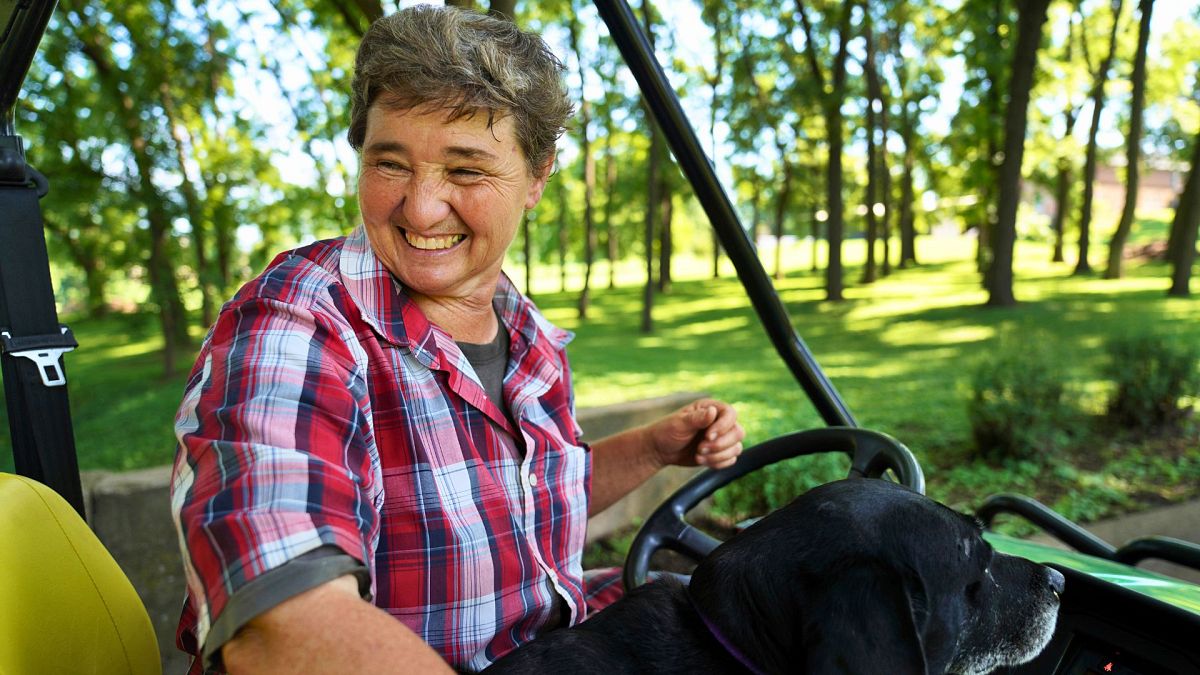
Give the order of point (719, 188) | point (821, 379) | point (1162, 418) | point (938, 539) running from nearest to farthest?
point (938, 539)
point (719, 188)
point (821, 379)
point (1162, 418)

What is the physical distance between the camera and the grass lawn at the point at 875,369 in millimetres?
5484

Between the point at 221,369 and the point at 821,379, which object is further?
the point at 821,379

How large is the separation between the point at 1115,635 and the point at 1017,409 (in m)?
4.53

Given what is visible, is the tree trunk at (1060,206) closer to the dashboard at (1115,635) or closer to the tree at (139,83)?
the tree at (139,83)

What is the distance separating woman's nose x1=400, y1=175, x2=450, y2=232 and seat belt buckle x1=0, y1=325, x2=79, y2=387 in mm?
642

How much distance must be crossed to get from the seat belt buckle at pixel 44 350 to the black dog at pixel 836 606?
0.96 metres

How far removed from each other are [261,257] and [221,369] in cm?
918

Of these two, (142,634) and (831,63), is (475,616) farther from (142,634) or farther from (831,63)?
(831,63)

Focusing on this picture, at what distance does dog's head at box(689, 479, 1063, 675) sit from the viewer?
3.99 feet

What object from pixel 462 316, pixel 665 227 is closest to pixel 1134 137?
pixel 665 227

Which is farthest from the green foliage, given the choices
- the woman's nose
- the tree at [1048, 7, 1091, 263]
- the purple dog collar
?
the tree at [1048, 7, 1091, 263]

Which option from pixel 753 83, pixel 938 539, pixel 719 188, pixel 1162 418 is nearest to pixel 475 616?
pixel 938 539

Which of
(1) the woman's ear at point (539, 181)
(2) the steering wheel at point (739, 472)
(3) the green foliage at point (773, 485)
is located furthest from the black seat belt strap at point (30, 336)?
(3) the green foliage at point (773, 485)

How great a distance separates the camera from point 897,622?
1224 mm
